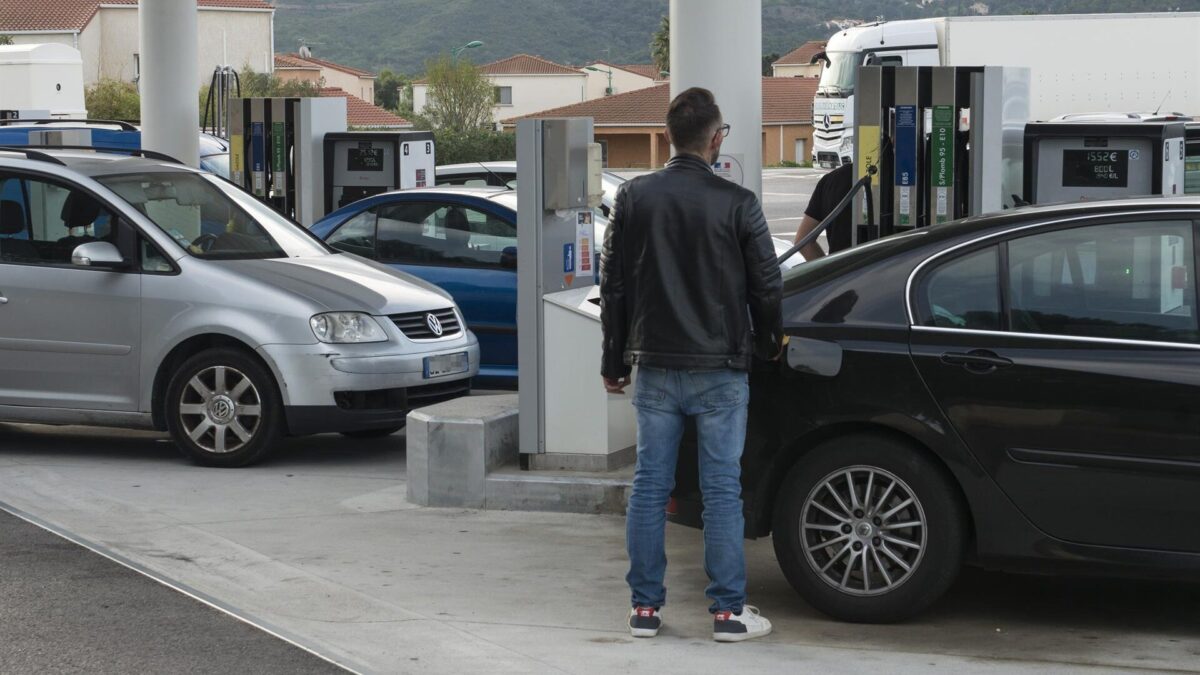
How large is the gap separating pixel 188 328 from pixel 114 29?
86.7 meters

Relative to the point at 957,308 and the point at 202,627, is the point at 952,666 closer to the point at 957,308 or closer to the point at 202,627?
the point at 957,308

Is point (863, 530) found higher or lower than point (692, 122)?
lower

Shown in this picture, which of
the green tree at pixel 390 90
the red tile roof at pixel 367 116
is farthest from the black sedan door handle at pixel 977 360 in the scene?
the green tree at pixel 390 90

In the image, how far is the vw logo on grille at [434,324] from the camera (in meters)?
9.48

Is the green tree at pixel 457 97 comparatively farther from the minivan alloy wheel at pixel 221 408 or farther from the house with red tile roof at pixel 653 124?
the minivan alloy wheel at pixel 221 408

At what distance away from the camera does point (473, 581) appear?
662cm

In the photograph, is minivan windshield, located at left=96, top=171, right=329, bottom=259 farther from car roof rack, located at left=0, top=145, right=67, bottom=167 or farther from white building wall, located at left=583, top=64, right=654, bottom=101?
white building wall, located at left=583, top=64, right=654, bottom=101

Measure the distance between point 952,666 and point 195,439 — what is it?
4.96 m

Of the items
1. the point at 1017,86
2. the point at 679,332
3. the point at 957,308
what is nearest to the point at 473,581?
the point at 679,332

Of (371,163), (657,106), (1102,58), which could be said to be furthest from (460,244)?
(657,106)

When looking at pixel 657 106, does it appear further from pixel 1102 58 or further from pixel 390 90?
pixel 1102 58

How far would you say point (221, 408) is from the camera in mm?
9039

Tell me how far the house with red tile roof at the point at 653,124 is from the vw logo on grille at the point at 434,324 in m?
76.2

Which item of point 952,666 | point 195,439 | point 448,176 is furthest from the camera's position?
point 448,176
